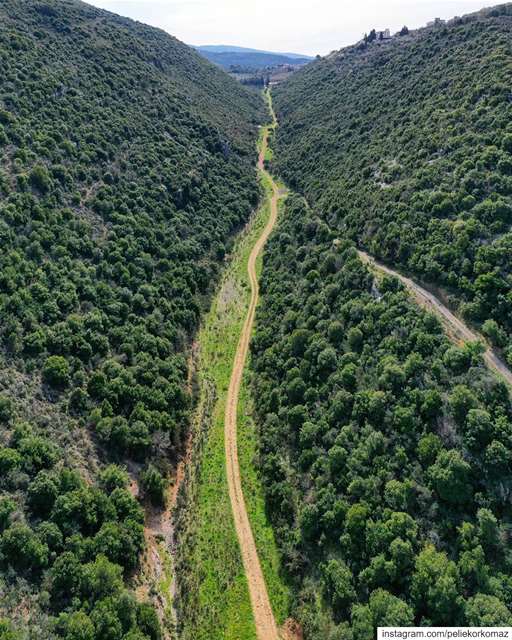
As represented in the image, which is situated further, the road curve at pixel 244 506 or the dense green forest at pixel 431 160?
the dense green forest at pixel 431 160

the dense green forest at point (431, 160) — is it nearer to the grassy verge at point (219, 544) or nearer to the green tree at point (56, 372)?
the grassy verge at point (219, 544)

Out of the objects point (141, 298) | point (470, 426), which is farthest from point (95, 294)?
point (470, 426)

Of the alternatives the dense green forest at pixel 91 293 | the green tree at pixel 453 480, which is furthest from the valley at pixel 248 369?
the dense green forest at pixel 91 293

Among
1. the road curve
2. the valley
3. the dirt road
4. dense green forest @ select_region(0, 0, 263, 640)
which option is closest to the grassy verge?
the valley

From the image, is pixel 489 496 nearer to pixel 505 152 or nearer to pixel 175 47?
pixel 505 152

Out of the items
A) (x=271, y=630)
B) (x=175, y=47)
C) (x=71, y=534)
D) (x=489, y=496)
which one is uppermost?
(x=175, y=47)

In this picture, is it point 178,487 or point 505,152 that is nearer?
point 178,487

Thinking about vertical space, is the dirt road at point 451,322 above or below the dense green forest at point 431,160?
below
